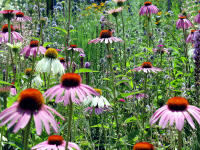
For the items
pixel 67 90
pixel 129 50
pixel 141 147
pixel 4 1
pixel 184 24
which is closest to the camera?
pixel 141 147

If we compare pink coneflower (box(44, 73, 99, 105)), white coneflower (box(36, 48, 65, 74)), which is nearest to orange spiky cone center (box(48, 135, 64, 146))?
pink coneflower (box(44, 73, 99, 105))

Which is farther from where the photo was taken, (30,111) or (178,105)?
(178,105)

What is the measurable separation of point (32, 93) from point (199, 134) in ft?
4.28

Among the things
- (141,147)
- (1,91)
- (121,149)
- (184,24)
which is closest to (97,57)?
(184,24)

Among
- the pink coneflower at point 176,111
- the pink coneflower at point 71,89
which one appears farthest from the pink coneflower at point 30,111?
the pink coneflower at point 176,111

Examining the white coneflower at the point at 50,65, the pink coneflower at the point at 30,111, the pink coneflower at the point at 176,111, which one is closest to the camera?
the pink coneflower at the point at 30,111

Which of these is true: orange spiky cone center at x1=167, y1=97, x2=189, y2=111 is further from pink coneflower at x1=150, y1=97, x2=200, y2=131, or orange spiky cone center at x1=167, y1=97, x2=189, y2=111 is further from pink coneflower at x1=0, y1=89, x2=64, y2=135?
pink coneflower at x1=0, y1=89, x2=64, y2=135

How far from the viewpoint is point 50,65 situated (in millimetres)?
1847

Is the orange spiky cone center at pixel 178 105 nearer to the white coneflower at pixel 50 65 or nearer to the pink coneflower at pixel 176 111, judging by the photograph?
the pink coneflower at pixel 176 111

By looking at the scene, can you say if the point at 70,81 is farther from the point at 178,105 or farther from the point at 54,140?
the point at 178,105

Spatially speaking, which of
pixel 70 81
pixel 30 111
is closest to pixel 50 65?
pixel 70 81

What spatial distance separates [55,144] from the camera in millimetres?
1248

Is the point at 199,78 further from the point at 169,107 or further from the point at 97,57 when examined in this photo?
the point at 97,57

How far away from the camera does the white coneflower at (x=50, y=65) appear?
5.98 ft
